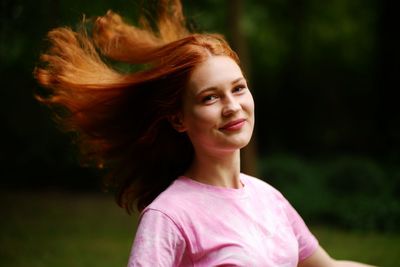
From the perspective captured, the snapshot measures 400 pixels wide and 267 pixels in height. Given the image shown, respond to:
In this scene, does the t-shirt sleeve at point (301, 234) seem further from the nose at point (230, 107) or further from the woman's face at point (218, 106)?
the nose at point (230, 107)

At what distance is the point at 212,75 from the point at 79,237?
6363 mm

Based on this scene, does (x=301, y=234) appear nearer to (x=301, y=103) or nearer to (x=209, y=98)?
(x=209, y=98)

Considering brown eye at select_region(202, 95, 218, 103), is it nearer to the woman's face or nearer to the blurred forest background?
the woman's face

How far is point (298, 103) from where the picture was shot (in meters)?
15.1

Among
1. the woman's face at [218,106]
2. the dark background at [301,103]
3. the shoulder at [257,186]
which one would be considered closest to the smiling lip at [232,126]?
the woman's face at [218,106]

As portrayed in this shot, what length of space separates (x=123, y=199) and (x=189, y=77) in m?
0.67

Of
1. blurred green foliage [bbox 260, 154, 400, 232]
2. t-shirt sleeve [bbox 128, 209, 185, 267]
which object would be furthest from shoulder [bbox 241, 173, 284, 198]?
blurred green foliage [bbox 260, 154, 400, 232]

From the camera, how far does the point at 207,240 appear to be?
2.25m

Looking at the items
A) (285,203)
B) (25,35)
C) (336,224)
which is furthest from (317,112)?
(285,203)

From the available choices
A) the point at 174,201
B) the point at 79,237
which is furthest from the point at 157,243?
the point at 79,237

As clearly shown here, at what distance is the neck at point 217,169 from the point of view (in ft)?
8.08

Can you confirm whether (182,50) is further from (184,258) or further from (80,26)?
(184,258)

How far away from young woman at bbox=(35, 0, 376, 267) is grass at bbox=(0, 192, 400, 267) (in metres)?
4.34

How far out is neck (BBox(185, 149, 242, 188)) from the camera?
97.0 inches
